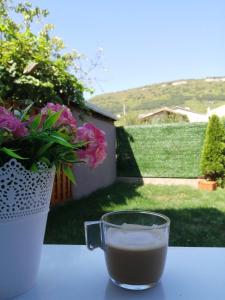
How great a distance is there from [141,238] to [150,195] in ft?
18.0

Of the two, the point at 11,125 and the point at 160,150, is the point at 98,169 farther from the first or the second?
the point at 11,125

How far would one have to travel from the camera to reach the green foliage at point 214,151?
6789 millimetres

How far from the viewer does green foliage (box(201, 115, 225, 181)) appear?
6.79 meters

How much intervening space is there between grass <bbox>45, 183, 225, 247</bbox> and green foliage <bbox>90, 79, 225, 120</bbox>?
83.0 feet

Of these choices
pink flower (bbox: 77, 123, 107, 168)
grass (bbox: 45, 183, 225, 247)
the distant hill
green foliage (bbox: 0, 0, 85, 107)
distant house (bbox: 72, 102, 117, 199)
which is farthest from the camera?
the distant hill

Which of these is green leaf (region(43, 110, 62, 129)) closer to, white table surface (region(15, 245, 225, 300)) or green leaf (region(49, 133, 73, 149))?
green leaf (region(49, 133, 73, 149))

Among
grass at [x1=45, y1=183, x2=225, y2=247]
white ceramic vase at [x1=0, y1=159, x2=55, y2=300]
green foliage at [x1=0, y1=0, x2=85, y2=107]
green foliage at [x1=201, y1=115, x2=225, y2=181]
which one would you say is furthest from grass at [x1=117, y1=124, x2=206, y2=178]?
white ceramic vase at [x1=0, y1=159, x2=55, y2=300]

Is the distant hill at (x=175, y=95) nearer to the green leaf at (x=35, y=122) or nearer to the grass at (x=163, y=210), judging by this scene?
the grass at (x=163, y=210)

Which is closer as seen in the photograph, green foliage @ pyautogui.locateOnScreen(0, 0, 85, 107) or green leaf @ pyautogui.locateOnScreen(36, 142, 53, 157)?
green leaf @ pyautogui.locateOnScreen(36, 142, 53, 157)

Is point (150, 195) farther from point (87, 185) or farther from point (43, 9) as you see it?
point (43, 9)

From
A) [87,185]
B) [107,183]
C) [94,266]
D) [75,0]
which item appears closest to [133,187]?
[107,183]

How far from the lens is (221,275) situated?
2.29 feet

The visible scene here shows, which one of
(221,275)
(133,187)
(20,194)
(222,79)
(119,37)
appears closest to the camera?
(20,194)

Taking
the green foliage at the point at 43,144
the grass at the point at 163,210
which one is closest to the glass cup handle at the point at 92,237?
the green foliage at the point at 43,144
